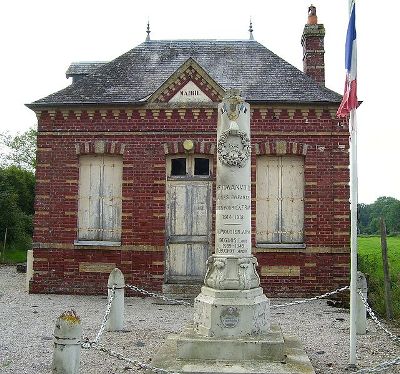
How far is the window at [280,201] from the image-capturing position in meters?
13.8

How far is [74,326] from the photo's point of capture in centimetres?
527

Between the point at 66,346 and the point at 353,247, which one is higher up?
the point at 353,247

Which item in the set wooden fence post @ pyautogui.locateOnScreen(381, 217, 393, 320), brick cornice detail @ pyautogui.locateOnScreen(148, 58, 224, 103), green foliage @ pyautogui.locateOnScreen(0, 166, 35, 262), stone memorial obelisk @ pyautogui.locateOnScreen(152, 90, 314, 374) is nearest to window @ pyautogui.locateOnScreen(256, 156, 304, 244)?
brick cornice detail @ pyautogui.locateOnScreen(148, 58, 224, 103)

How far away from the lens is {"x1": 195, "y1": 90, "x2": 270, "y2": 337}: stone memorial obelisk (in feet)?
22.6

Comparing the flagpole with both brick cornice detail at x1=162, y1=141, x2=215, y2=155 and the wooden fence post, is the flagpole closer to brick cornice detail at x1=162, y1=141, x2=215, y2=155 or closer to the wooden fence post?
the wooden fence post

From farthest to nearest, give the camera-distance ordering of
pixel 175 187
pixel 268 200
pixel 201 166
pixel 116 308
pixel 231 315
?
pixel 201 166
pixel 175 187
pixel 268 200
pixel 116 308
pixel 231 315

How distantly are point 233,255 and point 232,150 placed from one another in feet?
4.73

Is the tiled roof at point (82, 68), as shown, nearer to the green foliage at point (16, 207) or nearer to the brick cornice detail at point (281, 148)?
the brick cornice detail at point (281, 148)

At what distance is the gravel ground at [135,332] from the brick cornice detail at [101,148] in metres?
3.75

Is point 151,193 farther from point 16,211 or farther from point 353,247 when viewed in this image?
point 16,211

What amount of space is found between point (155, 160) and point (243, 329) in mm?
7733

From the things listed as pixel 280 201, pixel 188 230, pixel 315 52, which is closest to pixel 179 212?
pixel 188 230

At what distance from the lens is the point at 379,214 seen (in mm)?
52812

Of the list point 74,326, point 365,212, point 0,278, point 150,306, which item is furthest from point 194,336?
point 365,212
